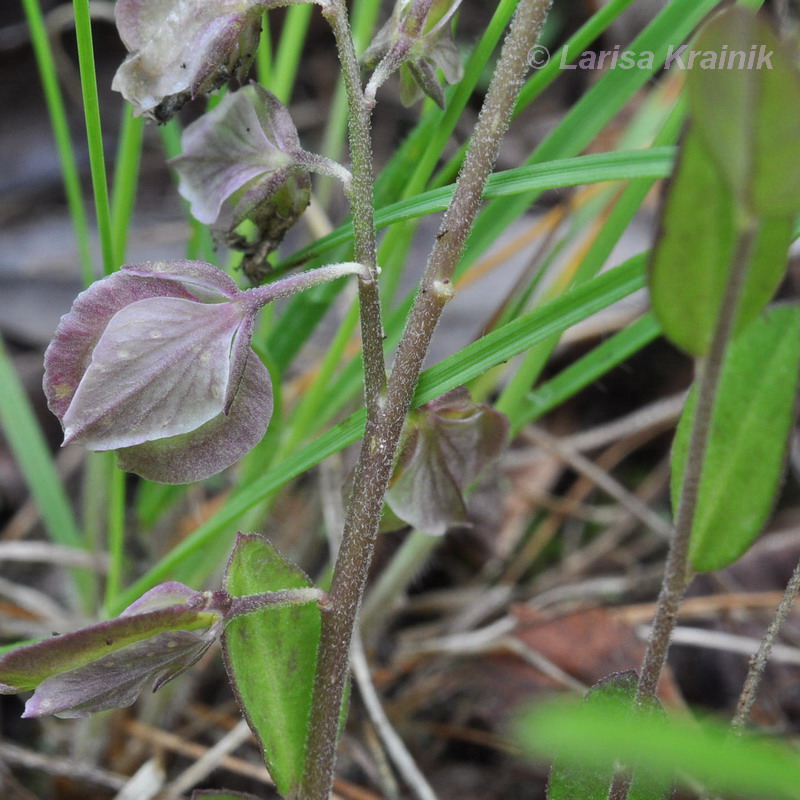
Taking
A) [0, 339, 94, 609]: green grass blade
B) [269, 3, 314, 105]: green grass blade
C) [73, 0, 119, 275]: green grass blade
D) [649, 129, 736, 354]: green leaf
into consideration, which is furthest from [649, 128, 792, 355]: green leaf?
[0, 339, 94, 609]: green grass blade

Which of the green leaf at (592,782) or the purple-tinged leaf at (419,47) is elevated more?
the purple-tinged leaf at (419,47)

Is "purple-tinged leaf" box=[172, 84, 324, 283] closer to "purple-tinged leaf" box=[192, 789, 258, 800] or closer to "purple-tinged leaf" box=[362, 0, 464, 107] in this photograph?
"purple-tinged leaf" box=[362, 0, 464, 107]

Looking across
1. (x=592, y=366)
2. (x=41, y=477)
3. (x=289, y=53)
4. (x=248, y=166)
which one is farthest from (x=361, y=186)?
(x=41, y=477)

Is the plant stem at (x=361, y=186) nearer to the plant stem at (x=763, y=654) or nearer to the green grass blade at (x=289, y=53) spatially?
the plant stem at (x=763, y=654)

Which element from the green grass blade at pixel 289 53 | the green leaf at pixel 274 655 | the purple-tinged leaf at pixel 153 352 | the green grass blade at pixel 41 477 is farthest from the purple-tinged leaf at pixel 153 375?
the green grass blade at pixel 41 477

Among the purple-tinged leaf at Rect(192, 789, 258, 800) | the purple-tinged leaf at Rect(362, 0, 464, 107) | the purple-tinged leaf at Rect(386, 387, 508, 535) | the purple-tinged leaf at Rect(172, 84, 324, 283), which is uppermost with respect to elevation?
the purple-tinged leaf at Rect(362, 0, 464, 107)

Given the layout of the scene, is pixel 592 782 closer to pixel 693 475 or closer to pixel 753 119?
pixel 693 475

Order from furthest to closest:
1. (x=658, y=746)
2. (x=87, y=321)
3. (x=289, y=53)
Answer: (x=289, y=53) < (x=87, y=321) < (x=658, y=746)
